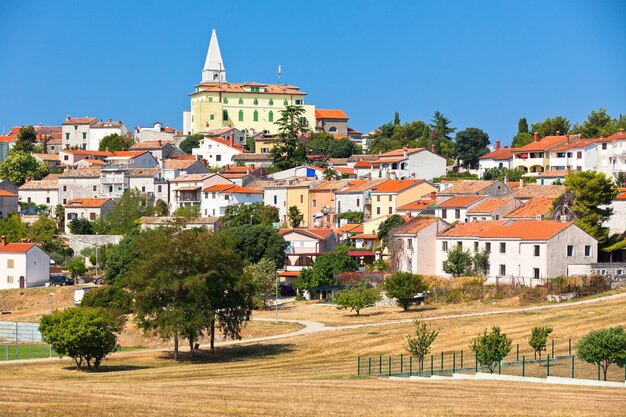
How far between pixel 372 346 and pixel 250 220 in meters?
52.3

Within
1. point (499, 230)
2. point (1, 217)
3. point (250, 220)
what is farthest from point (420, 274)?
point (1, 217)

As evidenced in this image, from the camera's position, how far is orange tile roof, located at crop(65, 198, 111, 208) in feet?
419

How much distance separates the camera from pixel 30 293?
335 ft

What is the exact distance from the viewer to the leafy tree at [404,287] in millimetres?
80188

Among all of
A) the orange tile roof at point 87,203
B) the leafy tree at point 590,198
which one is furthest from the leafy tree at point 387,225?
the orange tile roof at point 87,203

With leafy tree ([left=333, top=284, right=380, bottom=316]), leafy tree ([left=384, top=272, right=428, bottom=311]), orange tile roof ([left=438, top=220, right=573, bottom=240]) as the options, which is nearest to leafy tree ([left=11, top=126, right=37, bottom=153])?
orange tile roof ([left=438, top=220, right=573, bottom=240])

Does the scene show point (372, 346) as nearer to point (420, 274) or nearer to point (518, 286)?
point (518, 286)

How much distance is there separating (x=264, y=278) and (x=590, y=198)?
23.9 meters

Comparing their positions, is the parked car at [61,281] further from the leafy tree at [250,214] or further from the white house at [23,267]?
the leafy tree at [250,214]

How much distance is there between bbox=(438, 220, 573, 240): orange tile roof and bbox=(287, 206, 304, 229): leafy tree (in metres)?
31.2

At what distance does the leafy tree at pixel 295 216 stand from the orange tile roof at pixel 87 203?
20.3 metres

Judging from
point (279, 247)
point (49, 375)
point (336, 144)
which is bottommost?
point (49, 375)

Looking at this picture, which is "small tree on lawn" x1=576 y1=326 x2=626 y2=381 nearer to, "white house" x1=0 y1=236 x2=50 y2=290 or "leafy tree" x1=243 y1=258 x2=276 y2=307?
"leafy tree" x1=243 y1=258 x2=276 y2=307

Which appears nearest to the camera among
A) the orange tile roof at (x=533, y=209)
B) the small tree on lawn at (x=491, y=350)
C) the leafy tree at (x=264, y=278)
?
the small tree on lawn at (x=491, y=350)
